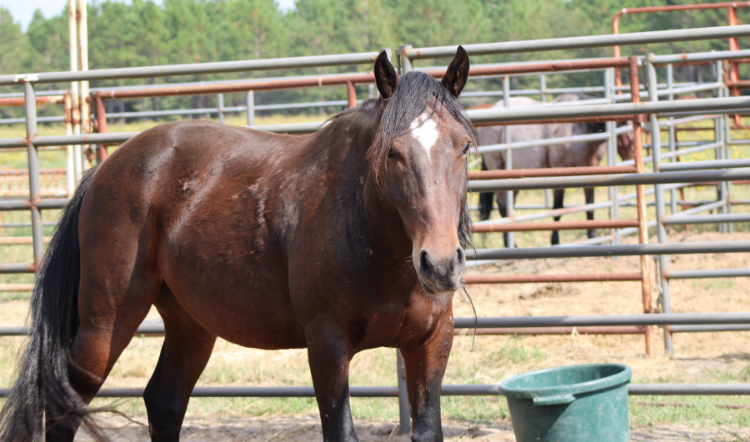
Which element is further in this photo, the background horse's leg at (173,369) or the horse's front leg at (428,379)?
the background horse's leg at (173,369)

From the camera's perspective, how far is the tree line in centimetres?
4272

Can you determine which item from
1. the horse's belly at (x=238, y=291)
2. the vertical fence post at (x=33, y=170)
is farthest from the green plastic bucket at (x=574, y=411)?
the vertical fence post at (x=33, y=170)

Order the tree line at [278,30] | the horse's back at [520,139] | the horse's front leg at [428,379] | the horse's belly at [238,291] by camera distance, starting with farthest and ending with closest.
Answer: the tree line at [278,30] < the horse's back at [520,139] < the horse's belly at [238,291] < the horse's front leg at [428,379]

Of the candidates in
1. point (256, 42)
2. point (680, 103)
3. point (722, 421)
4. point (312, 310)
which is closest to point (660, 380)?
point (722, 421)

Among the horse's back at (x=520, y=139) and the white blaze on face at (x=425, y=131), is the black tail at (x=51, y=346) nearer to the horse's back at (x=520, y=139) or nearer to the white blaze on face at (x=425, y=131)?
the white blaze on face at (x=425, y=131)

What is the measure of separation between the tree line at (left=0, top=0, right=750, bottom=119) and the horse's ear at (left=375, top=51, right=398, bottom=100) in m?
37.8

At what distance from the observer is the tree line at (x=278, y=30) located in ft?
140

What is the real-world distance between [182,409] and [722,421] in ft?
8.54

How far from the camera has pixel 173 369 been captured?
2992 millimetres

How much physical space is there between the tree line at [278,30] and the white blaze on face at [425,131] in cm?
3803

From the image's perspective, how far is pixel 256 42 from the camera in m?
50.9

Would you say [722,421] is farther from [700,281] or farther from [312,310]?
[700,281]

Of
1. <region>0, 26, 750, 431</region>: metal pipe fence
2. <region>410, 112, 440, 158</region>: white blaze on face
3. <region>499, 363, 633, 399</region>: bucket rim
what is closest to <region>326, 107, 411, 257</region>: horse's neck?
<region>410, 112, 440, 158</region>: white blaze on face

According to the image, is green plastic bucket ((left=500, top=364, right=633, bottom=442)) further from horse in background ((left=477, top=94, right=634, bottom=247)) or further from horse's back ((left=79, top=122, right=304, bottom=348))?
horse in background ((left=477, top=94, right=634, bottom=247))
